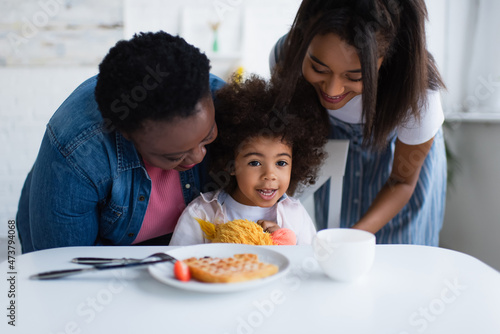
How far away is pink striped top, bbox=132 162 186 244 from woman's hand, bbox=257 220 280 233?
209 millimetres

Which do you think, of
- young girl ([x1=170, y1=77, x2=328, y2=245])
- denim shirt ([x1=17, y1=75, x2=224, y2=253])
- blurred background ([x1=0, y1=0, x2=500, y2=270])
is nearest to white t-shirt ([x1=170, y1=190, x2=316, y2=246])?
young girl ([x1=170, y1=77, x2=328, y2=245])

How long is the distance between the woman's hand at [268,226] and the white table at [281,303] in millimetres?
352

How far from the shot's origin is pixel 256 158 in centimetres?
111

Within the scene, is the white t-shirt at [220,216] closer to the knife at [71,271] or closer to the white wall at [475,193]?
the knife at [71,271]

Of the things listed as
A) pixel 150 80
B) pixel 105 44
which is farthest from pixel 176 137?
pixel 105 44

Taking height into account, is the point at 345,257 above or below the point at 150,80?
below

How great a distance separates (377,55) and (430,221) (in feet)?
2.64

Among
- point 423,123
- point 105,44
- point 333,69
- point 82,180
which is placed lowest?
point 82,180

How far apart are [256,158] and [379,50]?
378 mm

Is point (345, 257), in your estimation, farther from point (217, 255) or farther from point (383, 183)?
point (383, 183)

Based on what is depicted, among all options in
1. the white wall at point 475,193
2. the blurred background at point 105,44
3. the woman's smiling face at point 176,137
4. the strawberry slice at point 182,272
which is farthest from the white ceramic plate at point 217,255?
the blurred background at point 105,44

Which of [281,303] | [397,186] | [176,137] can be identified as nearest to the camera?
[281,303]

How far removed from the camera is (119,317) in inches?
22.5

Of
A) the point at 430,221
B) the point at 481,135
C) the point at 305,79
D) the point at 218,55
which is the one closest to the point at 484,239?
the point at 481,135
